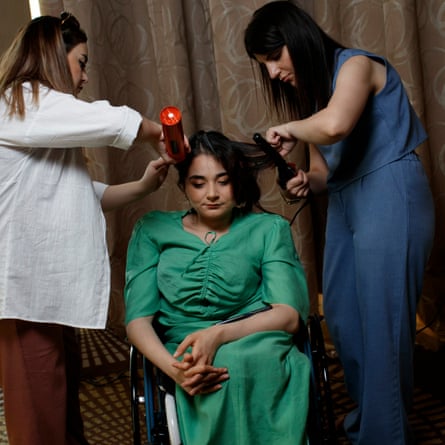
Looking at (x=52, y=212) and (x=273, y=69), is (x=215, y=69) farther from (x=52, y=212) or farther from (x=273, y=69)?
(x=52, y=212)

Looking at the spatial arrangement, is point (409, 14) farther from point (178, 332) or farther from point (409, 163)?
point (178, 332)

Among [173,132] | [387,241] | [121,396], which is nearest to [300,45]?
[173,132]

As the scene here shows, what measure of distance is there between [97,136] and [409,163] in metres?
0.71

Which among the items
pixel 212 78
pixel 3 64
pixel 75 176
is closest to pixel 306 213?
pixel 212 78

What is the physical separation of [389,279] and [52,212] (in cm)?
77

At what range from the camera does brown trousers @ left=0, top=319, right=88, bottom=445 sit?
1.25 m

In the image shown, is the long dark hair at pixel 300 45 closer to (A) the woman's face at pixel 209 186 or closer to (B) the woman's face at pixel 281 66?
(B) the woman's face at pixel 281 66

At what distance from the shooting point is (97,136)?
3.88 feet

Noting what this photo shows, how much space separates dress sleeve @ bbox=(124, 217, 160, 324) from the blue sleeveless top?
54 cm

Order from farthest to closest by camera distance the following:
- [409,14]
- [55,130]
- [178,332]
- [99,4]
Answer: [99,4] < [409,14] < [178,332] < [55,130]

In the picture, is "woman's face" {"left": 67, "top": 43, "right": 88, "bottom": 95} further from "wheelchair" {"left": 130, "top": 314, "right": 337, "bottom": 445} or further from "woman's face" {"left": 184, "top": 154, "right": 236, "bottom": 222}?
"wheelchair" {"left": 130, "top": 314, "right": 337, "bottom": 445}

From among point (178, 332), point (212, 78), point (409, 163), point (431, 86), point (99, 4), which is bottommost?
point (178, 332)

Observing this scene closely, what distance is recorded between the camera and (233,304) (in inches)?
53.9

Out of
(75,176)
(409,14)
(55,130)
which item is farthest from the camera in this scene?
(409,14)
